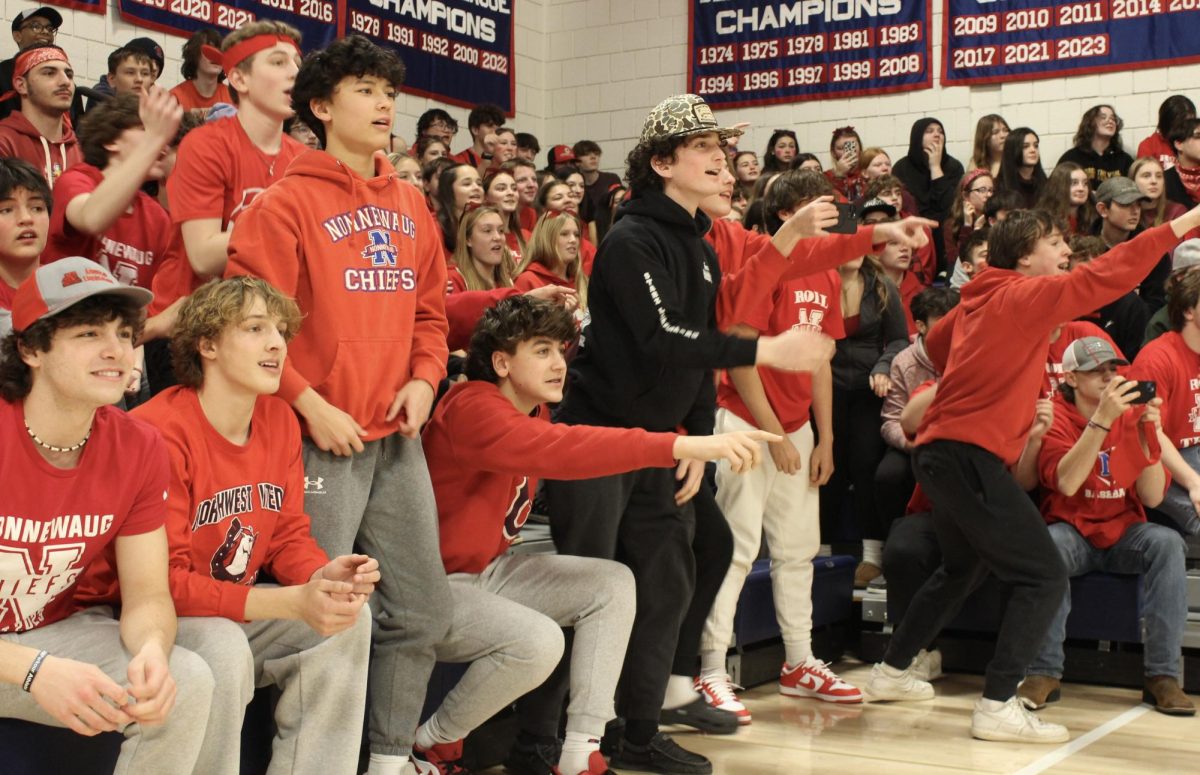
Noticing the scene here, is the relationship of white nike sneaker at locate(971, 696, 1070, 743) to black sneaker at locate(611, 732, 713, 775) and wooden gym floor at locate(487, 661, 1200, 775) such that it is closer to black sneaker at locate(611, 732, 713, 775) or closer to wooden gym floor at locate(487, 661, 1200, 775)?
wooden gym floor at locate(487, 661, 1200, 775)

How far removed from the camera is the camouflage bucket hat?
3.71m

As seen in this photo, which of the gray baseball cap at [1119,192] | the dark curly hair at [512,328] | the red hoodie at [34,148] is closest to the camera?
the dark curly hair at [512,328]

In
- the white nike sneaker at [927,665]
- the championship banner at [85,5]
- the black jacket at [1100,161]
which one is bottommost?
the white nike sneaker at [927,665]

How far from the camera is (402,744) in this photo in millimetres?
3033

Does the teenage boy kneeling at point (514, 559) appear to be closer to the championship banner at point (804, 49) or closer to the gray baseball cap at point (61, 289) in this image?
the gray baseball cap at point (61, 289)

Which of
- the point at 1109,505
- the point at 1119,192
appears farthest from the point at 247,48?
the point at 1119,192

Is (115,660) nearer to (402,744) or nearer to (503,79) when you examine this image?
(402,744)

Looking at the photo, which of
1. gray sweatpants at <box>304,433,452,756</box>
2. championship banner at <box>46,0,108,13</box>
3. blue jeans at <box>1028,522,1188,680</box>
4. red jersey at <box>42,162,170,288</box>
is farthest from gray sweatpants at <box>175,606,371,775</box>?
championship banner at <box>46,0,108,13</box>

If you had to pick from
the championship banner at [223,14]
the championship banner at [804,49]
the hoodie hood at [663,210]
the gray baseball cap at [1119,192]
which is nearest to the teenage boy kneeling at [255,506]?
the hoodie hood at [663,210]

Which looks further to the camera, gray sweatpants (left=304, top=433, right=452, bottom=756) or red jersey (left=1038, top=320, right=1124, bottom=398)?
red jersey (left=1038, top=320, right=1124, bottom=398)

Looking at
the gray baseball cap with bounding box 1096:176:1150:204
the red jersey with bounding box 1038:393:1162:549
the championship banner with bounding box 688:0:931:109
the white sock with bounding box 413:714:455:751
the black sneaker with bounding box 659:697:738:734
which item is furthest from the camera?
the championship banner with bounding box 688:0:931:109

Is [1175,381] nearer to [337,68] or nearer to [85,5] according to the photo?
[337,68]

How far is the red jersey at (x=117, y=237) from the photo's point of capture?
3652 millimetres

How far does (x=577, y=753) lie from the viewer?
3.34m
